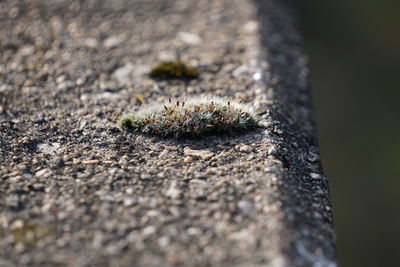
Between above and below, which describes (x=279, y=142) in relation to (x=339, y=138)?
above

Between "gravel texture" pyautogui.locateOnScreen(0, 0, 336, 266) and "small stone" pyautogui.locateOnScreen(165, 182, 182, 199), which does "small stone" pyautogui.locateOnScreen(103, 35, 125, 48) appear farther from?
"small stone" pyautogui.locateOnScreen(165, 182, 182, 199)

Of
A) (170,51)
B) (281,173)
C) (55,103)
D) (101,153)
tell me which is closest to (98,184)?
(101,153)

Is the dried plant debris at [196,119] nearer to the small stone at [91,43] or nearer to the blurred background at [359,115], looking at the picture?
the small stone at [91,43]

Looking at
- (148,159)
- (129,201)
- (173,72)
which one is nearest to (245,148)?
(148,159)

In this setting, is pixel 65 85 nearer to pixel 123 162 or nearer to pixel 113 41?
pixel 113 41

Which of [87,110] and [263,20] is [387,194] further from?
[87,110]

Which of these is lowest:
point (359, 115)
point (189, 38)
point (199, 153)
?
point (359, 115)

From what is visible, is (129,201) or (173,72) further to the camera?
(173,72)
